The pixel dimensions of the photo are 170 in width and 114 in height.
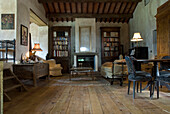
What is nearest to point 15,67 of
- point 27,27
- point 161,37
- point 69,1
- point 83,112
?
point 27,27

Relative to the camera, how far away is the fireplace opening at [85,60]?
824 centimetres

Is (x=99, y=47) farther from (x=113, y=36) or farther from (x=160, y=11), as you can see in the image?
(x=160, y=11)

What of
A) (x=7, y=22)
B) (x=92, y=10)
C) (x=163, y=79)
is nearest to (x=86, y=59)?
(x=92, y=10)

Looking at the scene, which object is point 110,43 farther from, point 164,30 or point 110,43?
point 164,30

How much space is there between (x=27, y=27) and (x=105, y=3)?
457cm

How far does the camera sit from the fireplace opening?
8242 mm

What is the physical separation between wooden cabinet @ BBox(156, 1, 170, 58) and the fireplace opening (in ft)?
13.5

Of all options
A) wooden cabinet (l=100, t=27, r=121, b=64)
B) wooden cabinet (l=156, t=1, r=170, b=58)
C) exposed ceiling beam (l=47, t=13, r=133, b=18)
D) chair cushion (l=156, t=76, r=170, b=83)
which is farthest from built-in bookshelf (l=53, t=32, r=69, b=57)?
chair cushion (l=156, t=76, r=170, b=83)

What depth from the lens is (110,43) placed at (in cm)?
865

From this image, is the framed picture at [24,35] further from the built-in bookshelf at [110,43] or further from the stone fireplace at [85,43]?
the built-in bookshelf at [110,43]

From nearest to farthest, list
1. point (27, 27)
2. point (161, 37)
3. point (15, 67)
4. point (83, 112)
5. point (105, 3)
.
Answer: point (83, 112), point (15, 67), point (161, 37), point (27, 27), point (105, 3)

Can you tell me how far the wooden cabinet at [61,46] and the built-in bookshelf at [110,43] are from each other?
222 cm

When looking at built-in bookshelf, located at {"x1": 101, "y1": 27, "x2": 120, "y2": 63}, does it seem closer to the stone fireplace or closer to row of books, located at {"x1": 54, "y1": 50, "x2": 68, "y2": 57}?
the stone fireplace

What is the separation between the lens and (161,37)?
484cm
